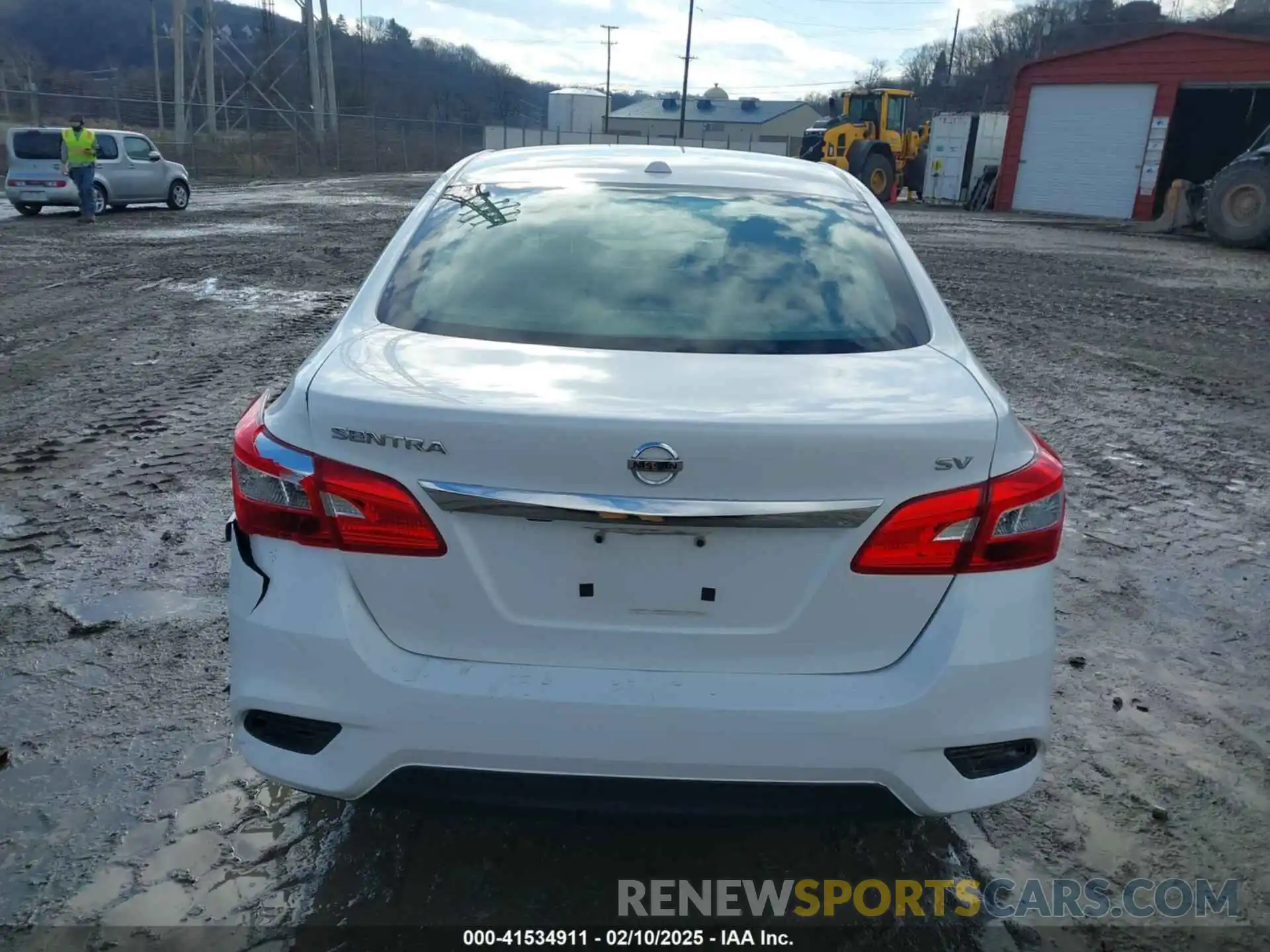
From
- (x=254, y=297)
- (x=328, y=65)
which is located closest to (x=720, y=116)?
(x=328, y=65)

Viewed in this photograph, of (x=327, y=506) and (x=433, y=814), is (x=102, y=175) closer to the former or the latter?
(x=327, y=506)

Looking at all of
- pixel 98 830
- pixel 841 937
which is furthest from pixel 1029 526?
pixel 98 830

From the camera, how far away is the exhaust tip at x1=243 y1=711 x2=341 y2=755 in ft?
7.06

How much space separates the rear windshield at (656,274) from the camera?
2527 millimetres

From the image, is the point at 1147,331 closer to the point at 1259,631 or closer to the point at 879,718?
the point at 1259,631

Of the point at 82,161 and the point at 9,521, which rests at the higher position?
the point at 82,161

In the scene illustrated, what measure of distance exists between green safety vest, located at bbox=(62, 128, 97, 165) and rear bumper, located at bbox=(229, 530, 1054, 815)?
20.2 meters

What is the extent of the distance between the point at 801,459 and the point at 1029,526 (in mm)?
544

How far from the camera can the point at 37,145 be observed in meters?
19.8

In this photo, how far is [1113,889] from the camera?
259cm

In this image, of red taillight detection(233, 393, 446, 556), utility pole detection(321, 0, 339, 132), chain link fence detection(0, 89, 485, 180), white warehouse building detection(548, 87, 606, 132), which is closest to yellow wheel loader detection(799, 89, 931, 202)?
chain link fence detection(0, 89, 485, 180)

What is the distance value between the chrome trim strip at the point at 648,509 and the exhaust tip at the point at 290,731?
551 mm

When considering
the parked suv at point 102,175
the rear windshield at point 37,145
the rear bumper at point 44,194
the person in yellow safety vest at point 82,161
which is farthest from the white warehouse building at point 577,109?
the person in yellow safety vest at point 82,161

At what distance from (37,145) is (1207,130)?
28831 mm
